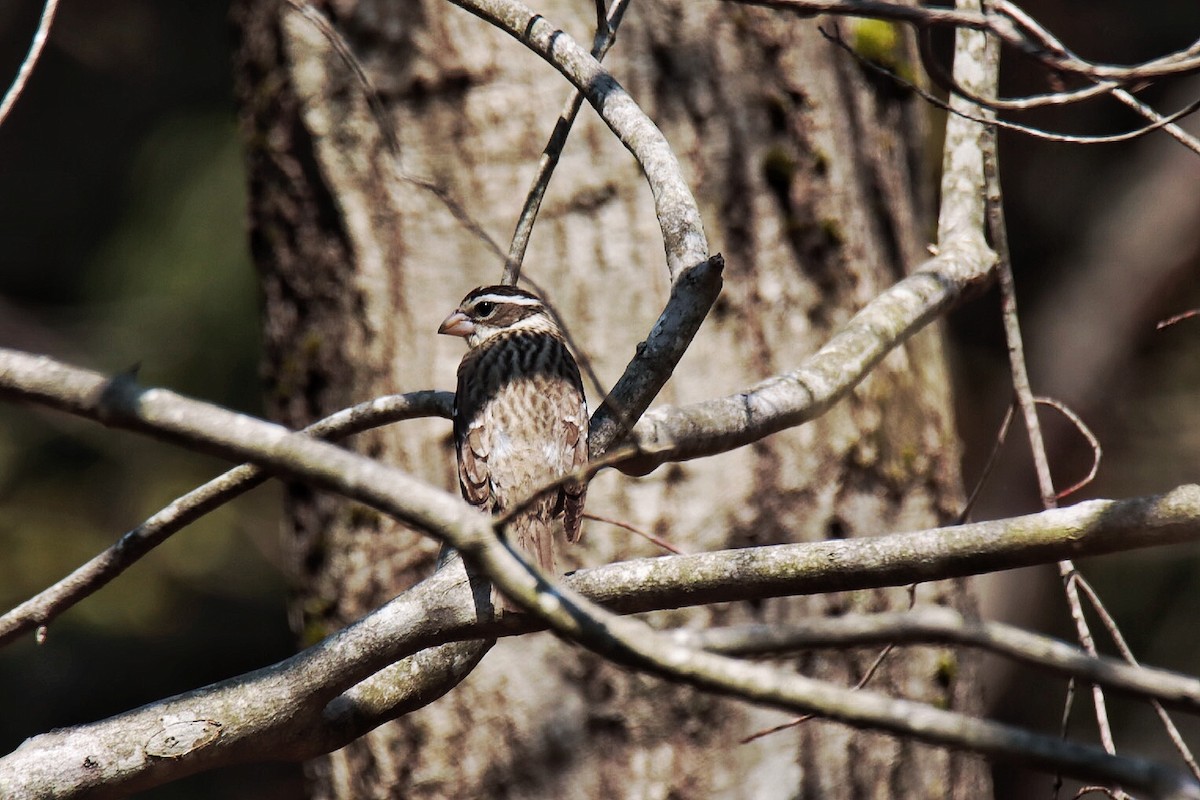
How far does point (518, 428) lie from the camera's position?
13.6 feet

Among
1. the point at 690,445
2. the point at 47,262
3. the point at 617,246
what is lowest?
the point at 690,445

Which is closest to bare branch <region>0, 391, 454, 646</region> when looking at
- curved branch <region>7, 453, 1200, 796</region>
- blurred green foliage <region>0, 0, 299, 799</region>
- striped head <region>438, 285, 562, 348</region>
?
curved branch <region>7, 453, 1200, 796</region>

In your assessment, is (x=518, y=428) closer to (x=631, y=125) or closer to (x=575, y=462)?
(x=575, y=462)

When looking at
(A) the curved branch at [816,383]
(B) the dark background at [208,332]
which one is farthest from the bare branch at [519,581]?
(B) the dark background at [208,332]

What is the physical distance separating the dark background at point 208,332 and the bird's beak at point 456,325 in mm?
4695

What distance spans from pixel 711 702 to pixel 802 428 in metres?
0.95

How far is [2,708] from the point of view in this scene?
966cm

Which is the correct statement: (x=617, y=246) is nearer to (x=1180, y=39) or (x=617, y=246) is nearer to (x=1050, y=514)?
(x=1050, y=514)

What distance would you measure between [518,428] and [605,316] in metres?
0.55

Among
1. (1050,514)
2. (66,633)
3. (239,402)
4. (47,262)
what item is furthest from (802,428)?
(47,262)

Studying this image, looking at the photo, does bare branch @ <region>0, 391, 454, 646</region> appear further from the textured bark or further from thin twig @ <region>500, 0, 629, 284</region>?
the textured bark

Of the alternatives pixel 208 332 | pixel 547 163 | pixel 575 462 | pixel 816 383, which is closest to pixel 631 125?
pixel 547 163

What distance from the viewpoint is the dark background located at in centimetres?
855

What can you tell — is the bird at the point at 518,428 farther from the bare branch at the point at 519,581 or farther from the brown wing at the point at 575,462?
the bare branch at the point at 519,581
